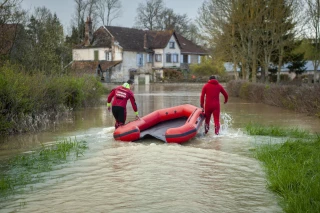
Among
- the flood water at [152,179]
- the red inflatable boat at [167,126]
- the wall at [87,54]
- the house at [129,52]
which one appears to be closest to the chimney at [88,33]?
the house at [129,52]

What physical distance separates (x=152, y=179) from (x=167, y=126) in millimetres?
5854

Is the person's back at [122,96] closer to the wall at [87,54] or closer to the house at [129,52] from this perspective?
the house at [129,52]

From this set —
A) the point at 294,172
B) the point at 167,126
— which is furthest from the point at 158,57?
the point at 294,172

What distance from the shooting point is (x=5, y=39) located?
67.8 feet

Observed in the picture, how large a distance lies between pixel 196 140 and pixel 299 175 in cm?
568

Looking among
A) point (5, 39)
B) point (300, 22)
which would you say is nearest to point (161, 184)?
point (5, 39)

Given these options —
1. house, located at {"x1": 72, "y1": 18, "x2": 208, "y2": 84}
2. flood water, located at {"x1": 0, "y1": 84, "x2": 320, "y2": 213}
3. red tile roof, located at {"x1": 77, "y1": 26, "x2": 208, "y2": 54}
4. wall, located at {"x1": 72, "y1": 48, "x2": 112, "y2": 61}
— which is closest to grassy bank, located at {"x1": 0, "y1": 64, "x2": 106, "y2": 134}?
flood water, located at {"x1": 0, "y1": 84, "x2": 320, "y2": 213}

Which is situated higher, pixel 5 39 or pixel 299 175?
pixel 5 39

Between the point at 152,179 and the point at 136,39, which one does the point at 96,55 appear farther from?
the point at 152,179

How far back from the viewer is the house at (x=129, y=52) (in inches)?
2505

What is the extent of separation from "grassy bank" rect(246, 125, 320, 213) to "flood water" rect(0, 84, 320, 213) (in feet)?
0.69

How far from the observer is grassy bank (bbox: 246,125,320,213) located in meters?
6.05

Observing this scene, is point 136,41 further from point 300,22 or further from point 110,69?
point 300,22

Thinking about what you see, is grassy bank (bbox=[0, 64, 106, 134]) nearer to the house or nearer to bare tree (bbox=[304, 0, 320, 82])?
bare tree (bbox=[304, 0, 320, 82])
